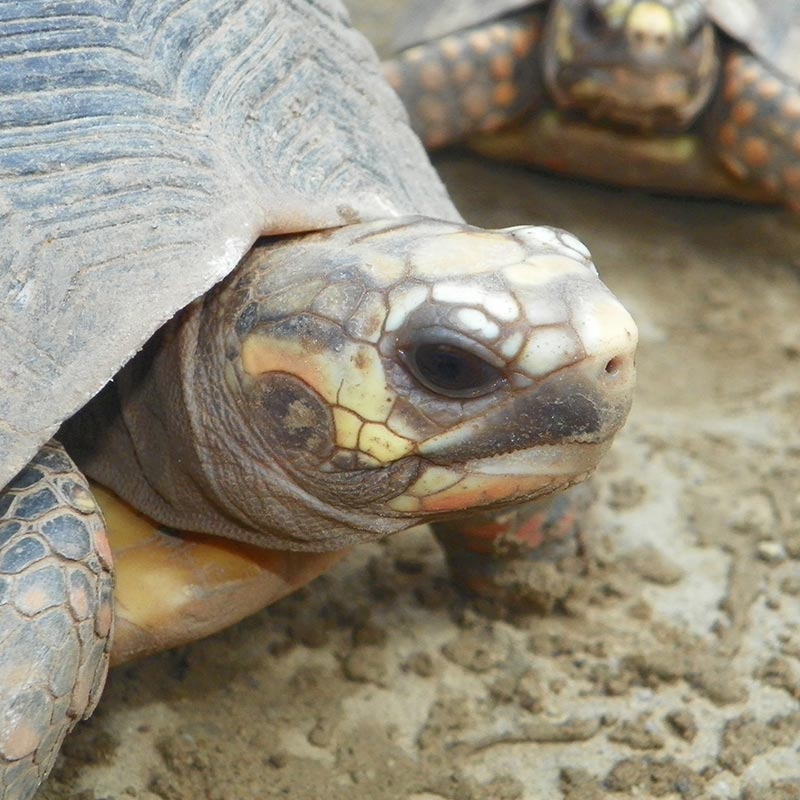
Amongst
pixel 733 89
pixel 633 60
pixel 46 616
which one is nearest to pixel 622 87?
pixel 633 60

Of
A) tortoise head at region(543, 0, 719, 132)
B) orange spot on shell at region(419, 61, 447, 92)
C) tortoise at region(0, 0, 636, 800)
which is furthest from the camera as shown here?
orange spot on shell at region(419, 61, 447, 92)

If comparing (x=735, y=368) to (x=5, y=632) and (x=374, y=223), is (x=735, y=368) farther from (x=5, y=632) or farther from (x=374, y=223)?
(x=5, y=632)

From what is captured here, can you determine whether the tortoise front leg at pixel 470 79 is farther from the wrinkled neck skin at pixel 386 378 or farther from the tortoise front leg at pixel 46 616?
the tortoise front leg at pixel 46 616

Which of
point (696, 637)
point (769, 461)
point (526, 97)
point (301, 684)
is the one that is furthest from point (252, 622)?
point (526, 97)

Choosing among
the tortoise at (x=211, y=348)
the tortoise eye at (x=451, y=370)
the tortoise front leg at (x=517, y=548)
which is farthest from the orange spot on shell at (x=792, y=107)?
the tortoise eye at (x=451, y=370)

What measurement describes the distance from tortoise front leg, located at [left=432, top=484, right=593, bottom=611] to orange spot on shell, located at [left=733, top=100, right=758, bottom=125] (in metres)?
2.09

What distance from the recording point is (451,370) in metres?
1.86

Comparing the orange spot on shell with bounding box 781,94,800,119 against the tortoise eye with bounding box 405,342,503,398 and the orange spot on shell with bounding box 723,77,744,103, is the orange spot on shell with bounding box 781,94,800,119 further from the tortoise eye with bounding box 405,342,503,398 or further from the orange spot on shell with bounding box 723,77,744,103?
the tortoise eye with bounding box 405,342,503,398

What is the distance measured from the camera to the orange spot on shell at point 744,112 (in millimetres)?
4465

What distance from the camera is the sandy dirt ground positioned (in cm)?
245

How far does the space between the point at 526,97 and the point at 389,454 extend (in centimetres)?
316

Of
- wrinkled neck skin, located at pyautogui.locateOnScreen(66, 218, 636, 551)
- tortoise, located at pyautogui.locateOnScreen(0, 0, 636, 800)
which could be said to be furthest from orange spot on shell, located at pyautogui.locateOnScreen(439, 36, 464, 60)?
wrinkled neck skin, located at pyautogui.locateOnScreen(66, 218, 636, 551)

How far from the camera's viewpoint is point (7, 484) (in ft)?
5.92

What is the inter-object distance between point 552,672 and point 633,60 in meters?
2.36
